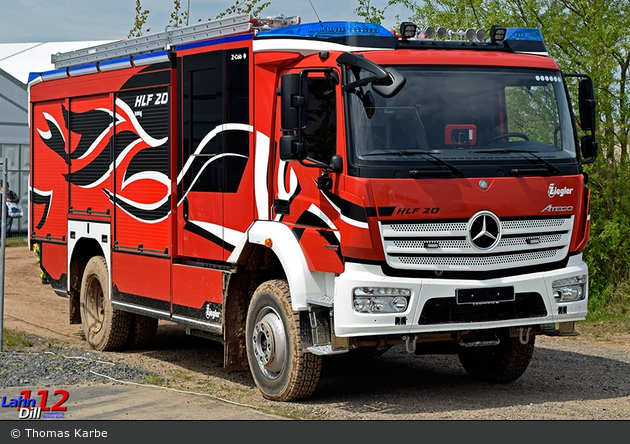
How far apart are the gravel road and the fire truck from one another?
36 cm

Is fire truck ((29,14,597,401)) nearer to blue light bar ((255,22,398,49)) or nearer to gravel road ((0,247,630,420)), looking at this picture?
A: blue light bar ((255,22,398,49))

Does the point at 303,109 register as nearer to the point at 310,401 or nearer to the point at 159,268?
the point at 310,401

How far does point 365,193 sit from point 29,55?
31.4 metres

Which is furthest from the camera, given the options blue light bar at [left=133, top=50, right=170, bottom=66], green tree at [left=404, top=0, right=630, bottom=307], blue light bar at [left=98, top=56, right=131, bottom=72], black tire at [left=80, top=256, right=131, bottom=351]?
green tree at [left=404, top=0, right=630, bottom=307]

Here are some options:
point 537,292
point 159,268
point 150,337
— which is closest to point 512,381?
point 537,292

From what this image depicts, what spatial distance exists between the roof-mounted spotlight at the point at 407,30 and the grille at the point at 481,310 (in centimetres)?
229

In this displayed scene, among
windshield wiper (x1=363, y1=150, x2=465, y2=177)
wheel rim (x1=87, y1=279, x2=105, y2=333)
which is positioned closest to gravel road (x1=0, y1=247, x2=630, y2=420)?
wheel rim (x1=87, y1=279, x2=105, y2=333)

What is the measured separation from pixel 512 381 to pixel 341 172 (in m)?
3.25

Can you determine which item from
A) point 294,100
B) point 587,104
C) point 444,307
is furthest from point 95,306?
point 587,104

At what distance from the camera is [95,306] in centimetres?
1251

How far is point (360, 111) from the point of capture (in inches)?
314

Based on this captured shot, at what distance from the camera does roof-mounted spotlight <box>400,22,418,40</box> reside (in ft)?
27.6

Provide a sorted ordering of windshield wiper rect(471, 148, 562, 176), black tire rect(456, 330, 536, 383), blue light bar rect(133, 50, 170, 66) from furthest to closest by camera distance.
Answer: blue light bar rect(133, 50, 170, 66) < black tire rect(456, 330, 536, 383) < windshield wiper rect(471, 148, 562, 176)

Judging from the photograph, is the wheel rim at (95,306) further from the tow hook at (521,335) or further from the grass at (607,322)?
the grass at (607,322)
